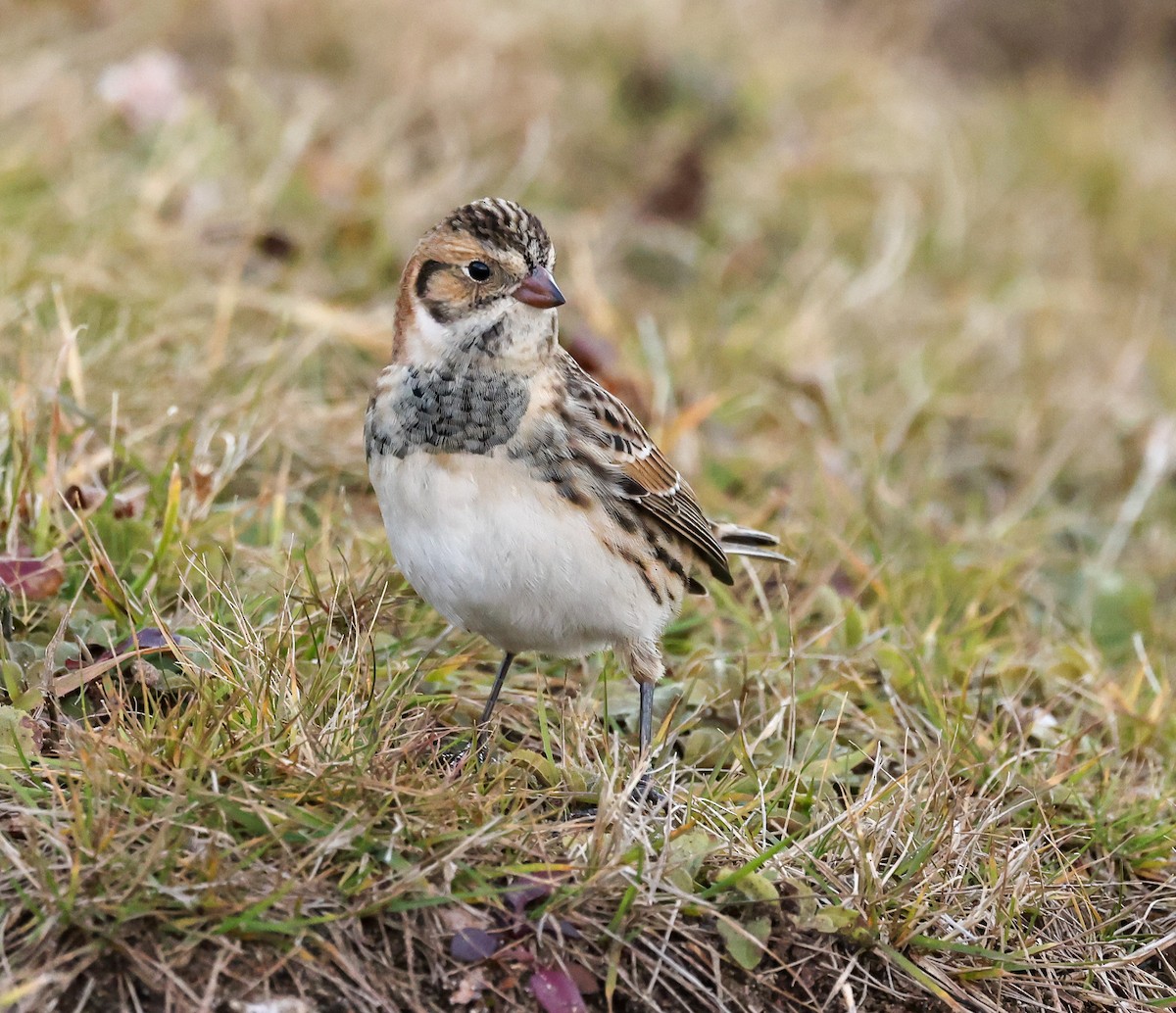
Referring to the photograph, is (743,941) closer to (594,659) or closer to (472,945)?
(472,945)

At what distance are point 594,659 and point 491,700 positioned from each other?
614mm

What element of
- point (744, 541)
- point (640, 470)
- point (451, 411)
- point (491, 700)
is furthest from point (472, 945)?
point (744, 541)

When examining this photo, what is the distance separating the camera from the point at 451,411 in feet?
11.4

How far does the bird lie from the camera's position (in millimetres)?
3410

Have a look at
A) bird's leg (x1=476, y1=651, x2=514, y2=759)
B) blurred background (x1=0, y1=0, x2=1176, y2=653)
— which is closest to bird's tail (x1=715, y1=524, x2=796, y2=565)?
blurred background (x1=0, y1=0, x2=1176, y2=653)

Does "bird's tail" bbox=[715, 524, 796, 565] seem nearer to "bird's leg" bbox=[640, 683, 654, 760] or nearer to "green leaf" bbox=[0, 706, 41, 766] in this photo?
"bird's leg" bbox=[640, 683, 654, 760]

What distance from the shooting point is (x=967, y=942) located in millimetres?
3330

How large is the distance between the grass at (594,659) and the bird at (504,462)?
0.27m

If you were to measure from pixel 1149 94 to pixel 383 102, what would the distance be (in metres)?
6.75

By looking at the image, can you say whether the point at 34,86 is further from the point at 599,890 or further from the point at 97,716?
the point at 599,890

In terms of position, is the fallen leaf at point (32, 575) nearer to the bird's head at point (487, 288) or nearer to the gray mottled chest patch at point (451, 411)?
the gray mottled chest patch at point (451, 411)

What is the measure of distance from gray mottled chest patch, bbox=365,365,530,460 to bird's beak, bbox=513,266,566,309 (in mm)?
183

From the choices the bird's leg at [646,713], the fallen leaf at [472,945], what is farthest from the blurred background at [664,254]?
the fallen leaf at [472,945]

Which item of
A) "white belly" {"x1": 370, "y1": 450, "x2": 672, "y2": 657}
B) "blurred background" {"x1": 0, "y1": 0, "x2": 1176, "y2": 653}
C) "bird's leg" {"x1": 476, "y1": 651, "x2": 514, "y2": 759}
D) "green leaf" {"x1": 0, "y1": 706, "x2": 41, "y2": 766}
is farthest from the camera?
"blurred background" {"x1": 0, "y1": 0, "x2": 1176, "y2": 653}
